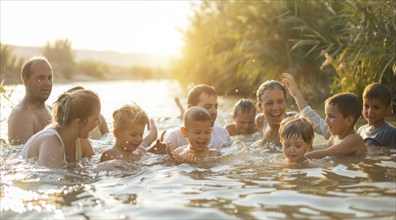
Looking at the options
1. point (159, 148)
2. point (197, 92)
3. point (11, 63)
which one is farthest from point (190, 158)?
point (11, 63)

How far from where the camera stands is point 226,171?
18.9 feet

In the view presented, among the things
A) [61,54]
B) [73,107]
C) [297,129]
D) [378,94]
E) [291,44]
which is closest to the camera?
[73,107]

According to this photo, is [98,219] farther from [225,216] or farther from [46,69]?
[46,69]

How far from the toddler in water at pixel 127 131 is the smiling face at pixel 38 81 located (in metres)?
1.90

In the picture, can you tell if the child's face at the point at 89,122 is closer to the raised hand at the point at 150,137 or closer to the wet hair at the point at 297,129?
the wet hair at the point at 297,129

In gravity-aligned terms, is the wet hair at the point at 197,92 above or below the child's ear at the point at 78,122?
above

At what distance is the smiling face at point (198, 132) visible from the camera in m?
6.42

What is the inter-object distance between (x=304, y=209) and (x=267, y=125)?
12.9 ft

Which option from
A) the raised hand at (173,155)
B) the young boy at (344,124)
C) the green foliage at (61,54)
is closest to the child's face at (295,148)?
the young boy at (344,124)

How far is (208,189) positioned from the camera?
189 inches

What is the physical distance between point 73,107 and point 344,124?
3.10 meters

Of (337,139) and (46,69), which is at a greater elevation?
(46,69)

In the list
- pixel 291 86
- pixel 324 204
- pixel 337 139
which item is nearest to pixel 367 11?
pixel 291 86

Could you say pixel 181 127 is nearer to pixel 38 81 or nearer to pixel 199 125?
pixel 199 125
